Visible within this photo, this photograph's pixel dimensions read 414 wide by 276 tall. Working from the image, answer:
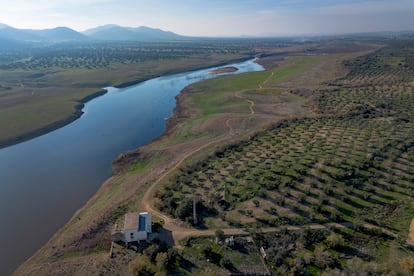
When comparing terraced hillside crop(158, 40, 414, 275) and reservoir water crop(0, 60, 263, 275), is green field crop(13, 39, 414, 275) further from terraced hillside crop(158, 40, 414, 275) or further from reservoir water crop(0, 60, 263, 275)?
reservoir water crop(0, 60, 263, 275)

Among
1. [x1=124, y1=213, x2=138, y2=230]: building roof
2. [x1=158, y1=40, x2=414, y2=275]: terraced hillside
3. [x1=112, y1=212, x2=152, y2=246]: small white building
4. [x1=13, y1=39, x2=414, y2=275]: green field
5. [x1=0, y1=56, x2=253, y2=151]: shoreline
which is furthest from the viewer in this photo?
[x1=0, y1=56, x2=253, y2=151]: shoreline

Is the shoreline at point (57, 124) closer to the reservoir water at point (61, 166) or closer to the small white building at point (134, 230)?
the reservoir water at point (61, 166)

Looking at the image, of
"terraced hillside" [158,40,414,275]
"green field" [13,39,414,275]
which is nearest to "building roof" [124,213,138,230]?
"green field" [13,39,414,275]

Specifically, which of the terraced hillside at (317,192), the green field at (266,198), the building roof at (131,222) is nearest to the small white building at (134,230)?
the building roof at (131,222)

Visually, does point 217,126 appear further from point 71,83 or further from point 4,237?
point 71,83

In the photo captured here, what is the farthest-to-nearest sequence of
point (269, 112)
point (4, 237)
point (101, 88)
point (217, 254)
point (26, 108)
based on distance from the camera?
1. point (101, 88)
2. point (26, 108)
3. point (269, 112)
4. point (4, 237)
5. point (217, 254)

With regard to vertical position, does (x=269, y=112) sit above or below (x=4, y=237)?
above

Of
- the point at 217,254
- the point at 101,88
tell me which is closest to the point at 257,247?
the point at 217,254
